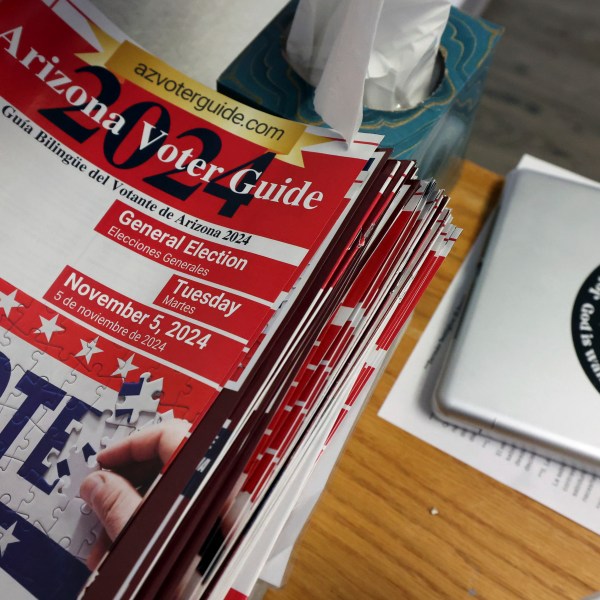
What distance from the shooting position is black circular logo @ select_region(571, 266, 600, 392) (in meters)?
0.50

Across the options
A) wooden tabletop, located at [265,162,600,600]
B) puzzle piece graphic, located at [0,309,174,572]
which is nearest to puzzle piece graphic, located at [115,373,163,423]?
puzzle piece graphic, located at [0,309,174,572]

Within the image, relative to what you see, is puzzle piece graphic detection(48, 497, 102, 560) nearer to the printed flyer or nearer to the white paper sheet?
the printed flyer

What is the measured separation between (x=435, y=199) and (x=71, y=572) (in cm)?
30

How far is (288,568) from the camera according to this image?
45 cm

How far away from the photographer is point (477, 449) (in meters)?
0.51

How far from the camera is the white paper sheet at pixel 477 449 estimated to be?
0.49 m

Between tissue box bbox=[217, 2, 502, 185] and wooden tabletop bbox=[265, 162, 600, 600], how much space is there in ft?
0.77

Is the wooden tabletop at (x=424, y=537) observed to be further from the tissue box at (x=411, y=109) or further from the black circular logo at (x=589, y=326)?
the tissue box at (x=411, y=109)

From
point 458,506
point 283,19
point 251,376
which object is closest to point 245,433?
point 251,376

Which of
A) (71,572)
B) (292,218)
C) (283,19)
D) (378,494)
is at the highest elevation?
(283,19)

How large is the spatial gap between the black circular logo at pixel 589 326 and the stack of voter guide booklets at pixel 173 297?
6.3 inches

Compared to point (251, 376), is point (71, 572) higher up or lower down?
lower down

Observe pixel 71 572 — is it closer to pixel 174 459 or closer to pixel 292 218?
pixel 174 459

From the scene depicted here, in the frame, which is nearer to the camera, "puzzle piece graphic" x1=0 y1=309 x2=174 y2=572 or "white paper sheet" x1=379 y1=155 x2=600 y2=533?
"puzzle piece graphic" x1=0 y1=309 x2=174 y2=572
